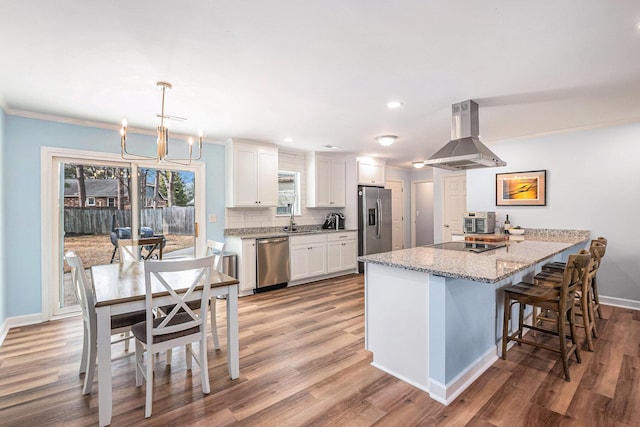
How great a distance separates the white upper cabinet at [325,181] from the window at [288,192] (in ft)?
0.74

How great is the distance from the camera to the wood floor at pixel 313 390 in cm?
188

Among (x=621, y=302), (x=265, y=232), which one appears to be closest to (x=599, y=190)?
(x=621, y=302)

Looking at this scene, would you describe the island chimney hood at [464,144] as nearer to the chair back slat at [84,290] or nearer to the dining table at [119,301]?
the dining table at [119,301]

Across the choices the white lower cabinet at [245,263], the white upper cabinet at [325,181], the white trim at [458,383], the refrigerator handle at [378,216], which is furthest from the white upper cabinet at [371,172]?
the white trim at [458,383]

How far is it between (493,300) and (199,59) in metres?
3.01

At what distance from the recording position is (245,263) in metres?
4.51

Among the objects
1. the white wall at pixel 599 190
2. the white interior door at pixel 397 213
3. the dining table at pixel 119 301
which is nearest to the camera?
the dining table at pixel 119 301

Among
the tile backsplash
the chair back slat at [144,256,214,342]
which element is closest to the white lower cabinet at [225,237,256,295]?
the tile backsplash

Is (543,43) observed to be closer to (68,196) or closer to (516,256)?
(516,256)

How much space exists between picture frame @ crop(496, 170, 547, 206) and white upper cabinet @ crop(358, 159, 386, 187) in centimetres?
225

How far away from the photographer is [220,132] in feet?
13.9

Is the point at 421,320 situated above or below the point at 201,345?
above

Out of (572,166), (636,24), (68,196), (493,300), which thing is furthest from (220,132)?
(572,166)

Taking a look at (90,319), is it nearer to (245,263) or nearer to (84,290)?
(84,290)
